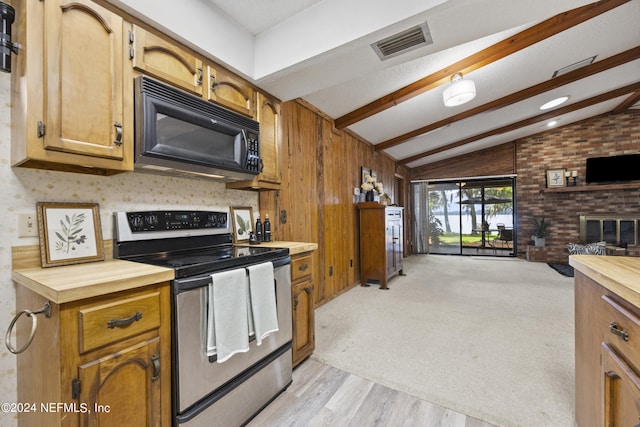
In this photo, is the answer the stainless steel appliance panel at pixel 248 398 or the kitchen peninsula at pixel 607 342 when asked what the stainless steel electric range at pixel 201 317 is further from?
the kitchen peninsula at pixel 607 342

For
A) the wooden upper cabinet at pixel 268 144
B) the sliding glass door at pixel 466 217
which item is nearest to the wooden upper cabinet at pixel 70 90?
the wooden upper cabinet at pixel 268 144

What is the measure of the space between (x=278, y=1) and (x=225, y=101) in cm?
74

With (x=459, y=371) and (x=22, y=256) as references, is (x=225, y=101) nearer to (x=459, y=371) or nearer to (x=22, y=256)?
(x=22, y=256)

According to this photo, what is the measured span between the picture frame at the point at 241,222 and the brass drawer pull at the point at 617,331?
6.95 ft

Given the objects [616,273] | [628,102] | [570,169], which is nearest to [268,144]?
[616,273]

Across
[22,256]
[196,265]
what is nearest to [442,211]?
[196,265]

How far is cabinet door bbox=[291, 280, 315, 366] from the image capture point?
76.8 inches

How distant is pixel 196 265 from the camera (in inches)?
49.5

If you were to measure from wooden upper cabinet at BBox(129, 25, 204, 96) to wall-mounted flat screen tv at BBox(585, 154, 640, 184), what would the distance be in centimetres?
776

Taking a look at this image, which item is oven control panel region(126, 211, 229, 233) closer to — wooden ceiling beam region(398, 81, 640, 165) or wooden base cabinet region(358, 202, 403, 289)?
wooden base cabinet region(358, 202, 403, 289)

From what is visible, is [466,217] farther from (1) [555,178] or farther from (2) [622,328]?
(2) [622,328]

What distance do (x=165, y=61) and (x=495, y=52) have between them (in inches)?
121

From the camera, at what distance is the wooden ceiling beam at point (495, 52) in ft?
7.86

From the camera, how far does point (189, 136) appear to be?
61.9 inches
